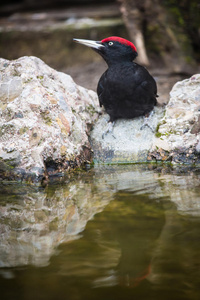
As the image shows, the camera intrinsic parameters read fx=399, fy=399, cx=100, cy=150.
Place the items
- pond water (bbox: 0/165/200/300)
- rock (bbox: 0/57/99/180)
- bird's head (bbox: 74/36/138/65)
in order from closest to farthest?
pond water (bbox: 0/165/200/300) < rock (bbox: 0/57/99/180) < bird's head (bbox: 74/36/138/65)

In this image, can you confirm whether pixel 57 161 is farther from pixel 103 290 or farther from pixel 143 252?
pixel 103 290

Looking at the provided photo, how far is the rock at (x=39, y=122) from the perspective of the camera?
3578 mm

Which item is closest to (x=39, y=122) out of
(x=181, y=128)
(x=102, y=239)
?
(x=181, y=128)

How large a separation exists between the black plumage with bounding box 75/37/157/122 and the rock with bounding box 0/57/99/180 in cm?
39

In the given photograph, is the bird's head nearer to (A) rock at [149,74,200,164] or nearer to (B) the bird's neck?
(B) the bird's neck

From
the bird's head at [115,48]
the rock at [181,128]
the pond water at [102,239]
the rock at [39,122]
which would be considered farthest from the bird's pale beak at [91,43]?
the pond water at [102,239]

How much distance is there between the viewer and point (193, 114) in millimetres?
4176

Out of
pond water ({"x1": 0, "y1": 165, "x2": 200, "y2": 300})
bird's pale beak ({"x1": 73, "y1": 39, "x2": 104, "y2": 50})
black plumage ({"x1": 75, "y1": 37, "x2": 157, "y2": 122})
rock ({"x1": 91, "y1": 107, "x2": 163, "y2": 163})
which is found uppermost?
bird's pale beak ({"x1": 73, "y1": 39, "x2": 104, "y2": 50})

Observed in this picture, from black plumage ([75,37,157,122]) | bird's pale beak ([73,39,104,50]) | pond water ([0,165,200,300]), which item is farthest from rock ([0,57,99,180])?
bird's pale beak ([73,39,104,50])

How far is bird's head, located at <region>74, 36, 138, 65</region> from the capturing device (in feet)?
13.4

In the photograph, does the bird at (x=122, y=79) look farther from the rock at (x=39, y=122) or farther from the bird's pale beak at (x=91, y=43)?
the rock at (x=39, y=122)

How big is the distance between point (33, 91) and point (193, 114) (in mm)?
1668

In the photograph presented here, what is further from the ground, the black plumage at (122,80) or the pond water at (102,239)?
the black plumage at (122,80)

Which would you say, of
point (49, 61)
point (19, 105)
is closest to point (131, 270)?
point (19, 105)
